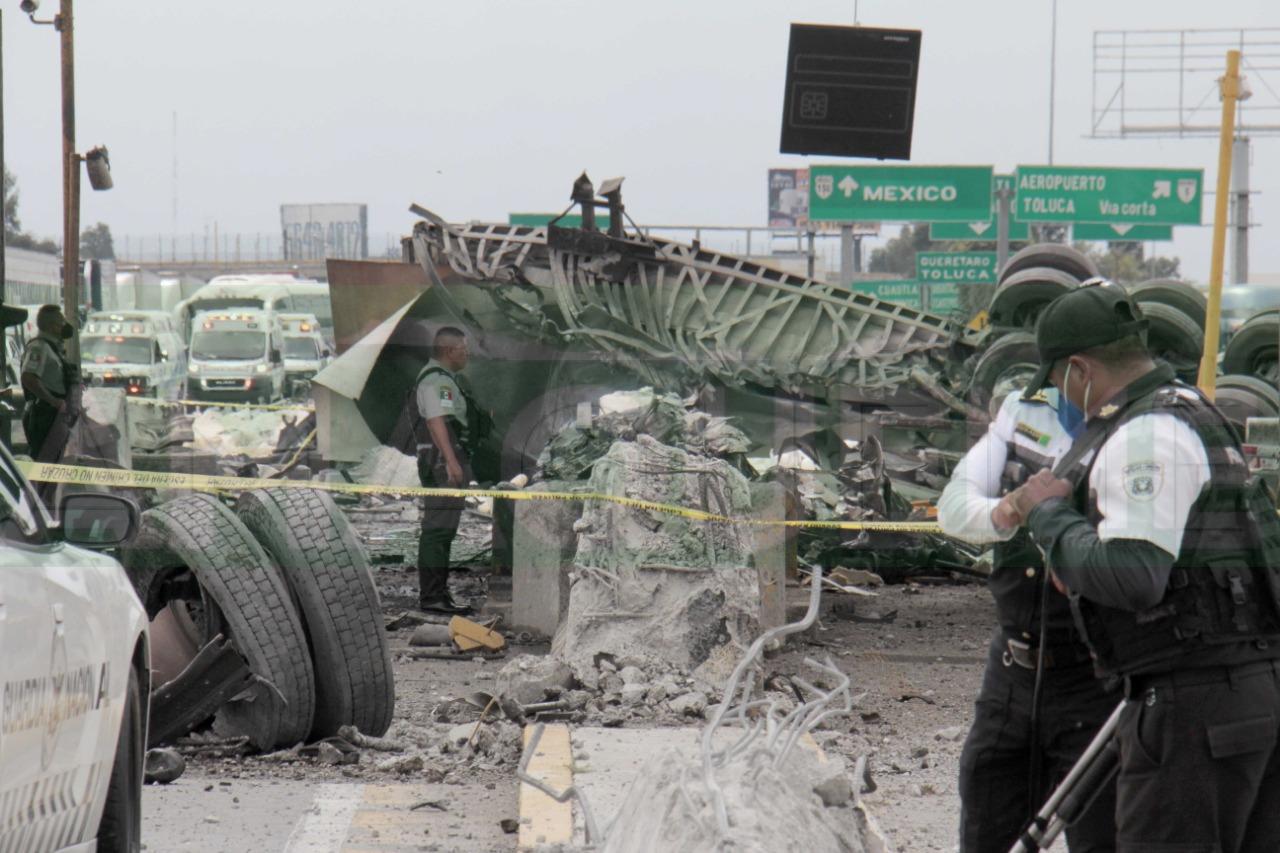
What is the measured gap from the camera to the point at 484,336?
14.0 m

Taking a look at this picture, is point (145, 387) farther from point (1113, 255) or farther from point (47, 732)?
point (47, 732)

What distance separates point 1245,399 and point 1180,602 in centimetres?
959

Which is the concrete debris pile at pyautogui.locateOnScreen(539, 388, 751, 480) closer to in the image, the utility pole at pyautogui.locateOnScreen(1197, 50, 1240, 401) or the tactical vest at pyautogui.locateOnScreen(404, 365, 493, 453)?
the tactical vest at pyautogui.locateOnScreen(404, 365, 493, 453)

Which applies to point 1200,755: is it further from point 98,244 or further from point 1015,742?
point 98,244

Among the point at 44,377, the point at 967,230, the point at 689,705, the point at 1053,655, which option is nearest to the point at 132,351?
the point at 967,230

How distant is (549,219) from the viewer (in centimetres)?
1446

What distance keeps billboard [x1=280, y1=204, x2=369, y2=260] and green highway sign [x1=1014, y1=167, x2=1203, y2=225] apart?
10.9 meters

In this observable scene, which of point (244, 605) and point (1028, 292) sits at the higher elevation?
point (1028, 292)

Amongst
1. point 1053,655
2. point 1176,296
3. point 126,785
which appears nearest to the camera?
point 1053,655

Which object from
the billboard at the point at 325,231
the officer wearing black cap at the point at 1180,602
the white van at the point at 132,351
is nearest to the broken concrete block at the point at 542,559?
the billboard at the point at 325,231

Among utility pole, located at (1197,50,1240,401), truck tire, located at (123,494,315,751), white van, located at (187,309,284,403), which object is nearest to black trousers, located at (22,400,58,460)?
truck tire, located at (123,494,315,751)

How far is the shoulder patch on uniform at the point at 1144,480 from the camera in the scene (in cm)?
341

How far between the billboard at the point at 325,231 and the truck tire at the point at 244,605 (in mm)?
7022

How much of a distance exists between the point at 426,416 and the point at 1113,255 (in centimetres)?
2113
